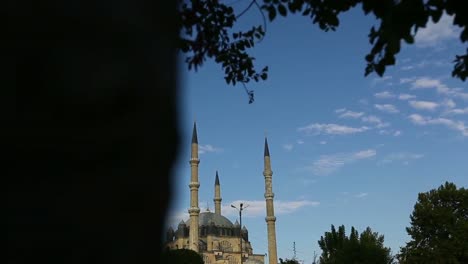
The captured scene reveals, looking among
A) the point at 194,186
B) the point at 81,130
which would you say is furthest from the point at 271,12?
the point at 194,186

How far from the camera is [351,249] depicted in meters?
29.4

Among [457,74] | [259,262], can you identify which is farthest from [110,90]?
[259,262]

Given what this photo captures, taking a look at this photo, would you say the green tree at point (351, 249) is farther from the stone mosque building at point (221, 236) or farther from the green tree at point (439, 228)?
the stone mosque building at point (221, 236)

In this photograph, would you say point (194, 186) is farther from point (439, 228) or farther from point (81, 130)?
point (81, 130)

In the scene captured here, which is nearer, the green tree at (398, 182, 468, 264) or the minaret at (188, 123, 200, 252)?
the green tree at (398, 182, 468, 264)

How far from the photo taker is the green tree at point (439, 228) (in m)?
31.5

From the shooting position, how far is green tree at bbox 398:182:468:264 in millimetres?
31453

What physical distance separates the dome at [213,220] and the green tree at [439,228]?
4035cm

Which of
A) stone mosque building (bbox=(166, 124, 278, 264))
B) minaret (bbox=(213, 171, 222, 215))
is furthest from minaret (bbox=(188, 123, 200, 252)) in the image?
minaret (bbox=(213, 171, 222, 215))

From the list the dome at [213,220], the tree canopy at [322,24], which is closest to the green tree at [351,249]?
the tree canopy at [322,24]

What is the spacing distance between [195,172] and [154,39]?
53.2 metres

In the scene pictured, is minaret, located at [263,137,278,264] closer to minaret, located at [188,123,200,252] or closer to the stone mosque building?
the stone mosque building

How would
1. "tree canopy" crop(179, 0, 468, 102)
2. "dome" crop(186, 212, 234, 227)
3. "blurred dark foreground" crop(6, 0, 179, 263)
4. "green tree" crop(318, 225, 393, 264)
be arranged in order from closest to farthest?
"blurred dark foreground" crop(6, 0, 179, 263) → "tree canopy" crop(179, 0, 468, 102) → "green tree" crop(318, 225, 393, 264) → "dome" crop(186, 212, 234, 227)

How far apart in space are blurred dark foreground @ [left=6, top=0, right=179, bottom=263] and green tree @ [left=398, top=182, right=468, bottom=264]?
34048 millimetres
